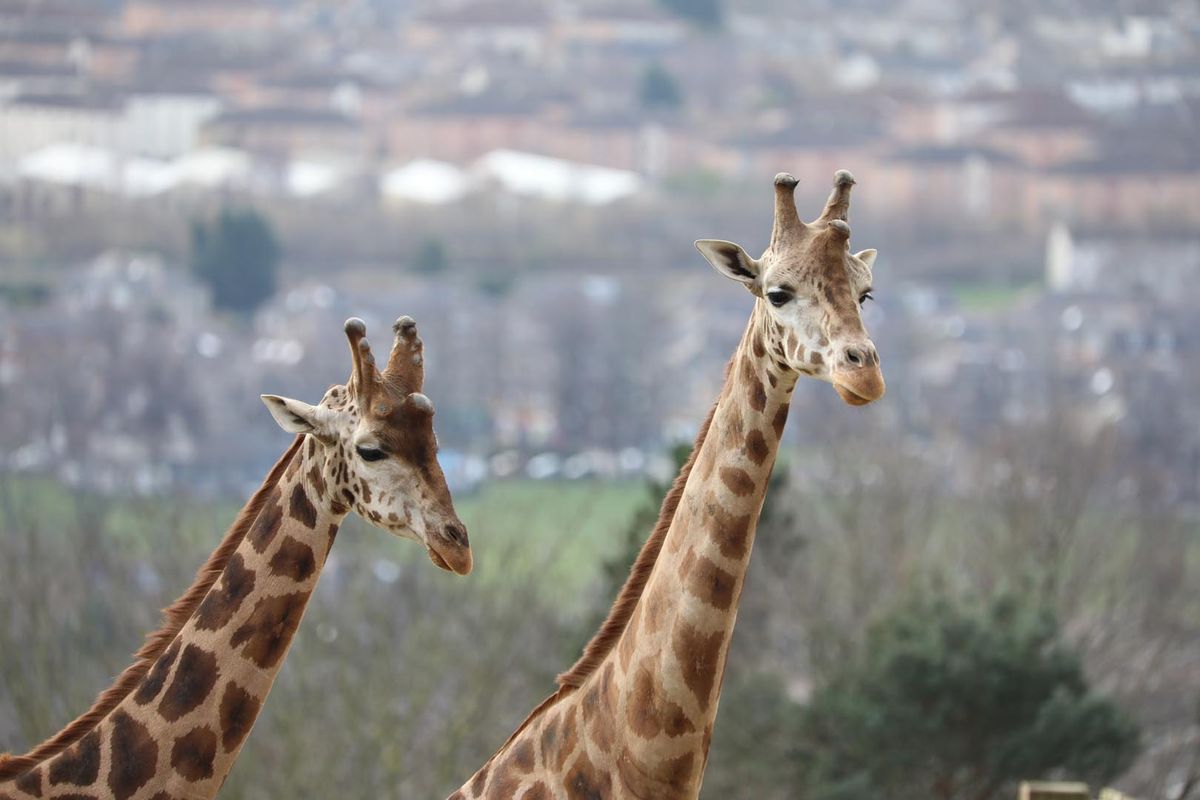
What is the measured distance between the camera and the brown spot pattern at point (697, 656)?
8281mm

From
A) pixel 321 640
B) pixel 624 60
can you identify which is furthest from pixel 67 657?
pixel 624 60

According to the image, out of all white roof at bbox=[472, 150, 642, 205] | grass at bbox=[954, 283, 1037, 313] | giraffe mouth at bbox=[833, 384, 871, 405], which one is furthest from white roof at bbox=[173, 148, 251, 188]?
giraffe mouth at bbox=[833, 384, 871, 405]

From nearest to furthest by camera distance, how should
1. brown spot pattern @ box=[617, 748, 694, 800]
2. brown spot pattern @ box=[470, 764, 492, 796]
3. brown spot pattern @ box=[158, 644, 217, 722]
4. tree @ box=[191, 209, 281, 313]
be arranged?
brown spot pattern @ box=[158, 644, 217, 722] < brown spot pattern @ box=[617, 748, 694, 800] < brown spot pattern @ box=[470, 764, 492, 796] < tree @ box=[191, 209, 281, 313]

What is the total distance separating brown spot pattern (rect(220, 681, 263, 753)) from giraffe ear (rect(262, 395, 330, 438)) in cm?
93

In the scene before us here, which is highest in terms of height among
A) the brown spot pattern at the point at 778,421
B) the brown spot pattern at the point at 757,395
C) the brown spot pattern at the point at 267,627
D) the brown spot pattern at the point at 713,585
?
the brown spot pattern at the point at 757,395

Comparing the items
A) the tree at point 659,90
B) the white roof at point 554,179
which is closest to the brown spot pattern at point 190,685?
the white roof at point 554,179

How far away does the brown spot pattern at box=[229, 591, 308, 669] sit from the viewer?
27.0 feet

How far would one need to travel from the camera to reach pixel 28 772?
26.7 feet

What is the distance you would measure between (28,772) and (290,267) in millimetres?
101423

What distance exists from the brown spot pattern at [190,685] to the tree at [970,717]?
1243 centimetres

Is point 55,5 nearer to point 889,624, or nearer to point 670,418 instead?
point 670,418

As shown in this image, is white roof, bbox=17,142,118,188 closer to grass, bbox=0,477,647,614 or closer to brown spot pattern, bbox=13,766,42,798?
grass, bbox=0,477,647,614

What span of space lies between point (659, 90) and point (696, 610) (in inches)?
5186

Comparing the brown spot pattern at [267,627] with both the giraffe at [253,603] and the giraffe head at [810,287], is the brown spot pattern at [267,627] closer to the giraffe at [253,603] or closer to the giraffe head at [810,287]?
the giraffe at [253,603]
